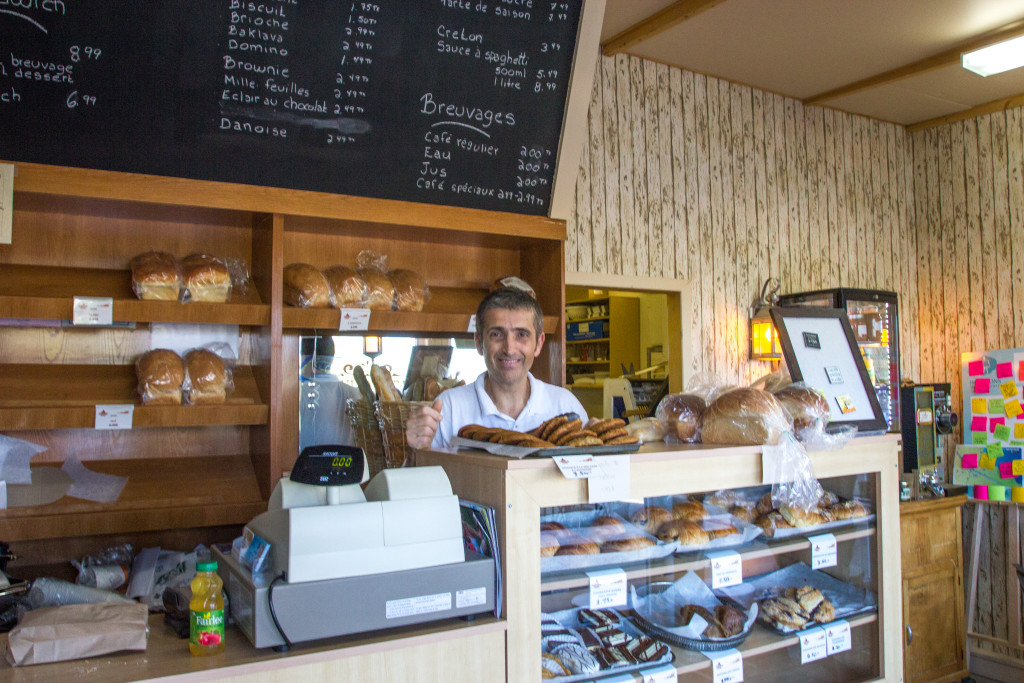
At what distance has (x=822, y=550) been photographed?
6.75 feet

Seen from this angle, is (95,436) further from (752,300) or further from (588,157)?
(752,300)

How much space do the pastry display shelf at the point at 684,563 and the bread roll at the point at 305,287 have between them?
1.62 meters

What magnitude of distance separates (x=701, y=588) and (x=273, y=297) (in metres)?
1.68

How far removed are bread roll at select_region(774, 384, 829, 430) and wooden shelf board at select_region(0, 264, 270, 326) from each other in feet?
5.65

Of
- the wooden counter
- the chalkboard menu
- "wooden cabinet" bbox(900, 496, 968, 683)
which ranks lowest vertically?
"wooden cabinet" bbox(900, 496, 968, 683)

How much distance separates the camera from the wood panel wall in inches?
180

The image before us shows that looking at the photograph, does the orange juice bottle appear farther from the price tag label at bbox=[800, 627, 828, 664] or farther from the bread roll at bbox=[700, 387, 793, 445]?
the price tag label at bbox=[800, 627, 828, 664]

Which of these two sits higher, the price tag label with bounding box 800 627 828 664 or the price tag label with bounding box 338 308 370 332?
the price tag label with bounding box 338 308 370 332

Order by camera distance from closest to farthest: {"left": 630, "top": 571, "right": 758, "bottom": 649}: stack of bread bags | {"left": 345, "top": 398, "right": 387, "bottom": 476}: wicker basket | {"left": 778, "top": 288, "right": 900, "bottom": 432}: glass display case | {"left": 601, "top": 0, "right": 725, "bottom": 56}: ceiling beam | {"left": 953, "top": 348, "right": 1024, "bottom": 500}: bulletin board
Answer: {"left": 630, "top": 571, "right": 758, "bottom": 649}: stack of bread bags < {"left": 345, "top": 398, "right": 387, "bottom": 476}: wicker basket < {"left": 601, "top": 0, "right": 725, "bottom": 56}: ceiling beam < {"left": 953, "top": 348, "right": 1024, "bottom": 500}: bulletin board < {"left": 778, "top": 288, "right": 900, "bottom": 432}: glass display case

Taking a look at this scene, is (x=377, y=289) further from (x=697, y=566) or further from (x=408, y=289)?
(x=697, y=566)

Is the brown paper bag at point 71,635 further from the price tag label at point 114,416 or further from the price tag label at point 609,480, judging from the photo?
the price tag label at point 114,416

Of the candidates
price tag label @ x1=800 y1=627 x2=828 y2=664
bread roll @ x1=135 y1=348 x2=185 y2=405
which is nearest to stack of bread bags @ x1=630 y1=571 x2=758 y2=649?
price tag label @ x1=800 y1=627 x2=828 y2=664

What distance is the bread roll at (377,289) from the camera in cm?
294

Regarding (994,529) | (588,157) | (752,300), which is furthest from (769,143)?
(994,529)
